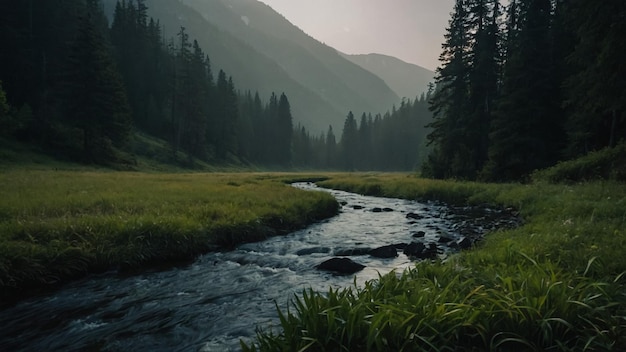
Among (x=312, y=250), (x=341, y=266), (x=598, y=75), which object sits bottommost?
(x=312, y=250)

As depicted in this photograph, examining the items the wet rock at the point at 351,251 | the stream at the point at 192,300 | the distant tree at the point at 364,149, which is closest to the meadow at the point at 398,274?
the stream at the point at 192,300

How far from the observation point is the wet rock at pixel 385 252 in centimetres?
1052

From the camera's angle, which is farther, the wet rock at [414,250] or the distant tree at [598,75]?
the distant tree at [598,75]

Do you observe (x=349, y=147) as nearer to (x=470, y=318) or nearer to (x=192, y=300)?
(x=192, y=300)

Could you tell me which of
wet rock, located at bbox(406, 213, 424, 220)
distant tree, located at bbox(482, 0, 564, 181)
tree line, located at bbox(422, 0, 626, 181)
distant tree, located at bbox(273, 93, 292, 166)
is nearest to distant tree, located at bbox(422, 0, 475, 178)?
tree line, located at bbox(422, 0, 626, 181)

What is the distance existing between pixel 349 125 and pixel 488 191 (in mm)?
120047

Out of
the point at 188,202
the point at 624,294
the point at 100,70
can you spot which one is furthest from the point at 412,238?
the point at 100,70

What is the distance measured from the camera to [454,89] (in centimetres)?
3638

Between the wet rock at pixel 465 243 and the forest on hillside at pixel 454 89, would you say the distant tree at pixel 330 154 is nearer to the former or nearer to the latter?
→ the forest on hillside at pixel 454 89

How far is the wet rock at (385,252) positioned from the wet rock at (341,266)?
1344 millimetres

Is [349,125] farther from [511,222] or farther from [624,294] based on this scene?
[624,294]

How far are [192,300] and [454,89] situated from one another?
1439 inches

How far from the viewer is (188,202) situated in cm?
1616

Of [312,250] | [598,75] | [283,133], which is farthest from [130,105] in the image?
[598,75]
